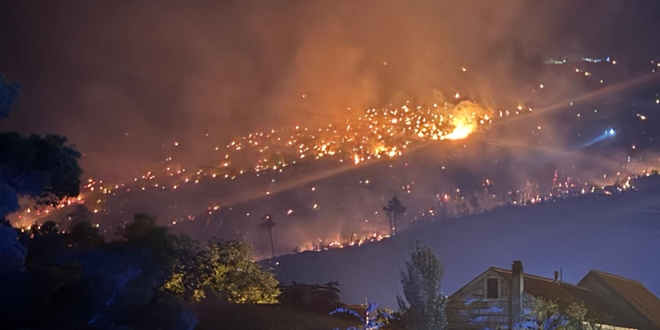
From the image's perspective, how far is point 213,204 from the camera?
95.3m

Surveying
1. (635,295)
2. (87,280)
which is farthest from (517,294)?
(87,280)

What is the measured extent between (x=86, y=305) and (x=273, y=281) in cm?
1684

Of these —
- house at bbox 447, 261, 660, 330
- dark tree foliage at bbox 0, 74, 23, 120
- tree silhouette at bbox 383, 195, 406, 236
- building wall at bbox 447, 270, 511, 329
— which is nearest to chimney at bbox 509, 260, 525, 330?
house at bbox 447, 261, 660, 330

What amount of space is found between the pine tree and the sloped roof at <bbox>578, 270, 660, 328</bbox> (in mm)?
20144

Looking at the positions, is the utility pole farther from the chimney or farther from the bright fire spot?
the chimney

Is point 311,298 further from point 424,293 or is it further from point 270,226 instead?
point 270,226

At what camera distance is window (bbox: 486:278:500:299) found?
40000 millimetres

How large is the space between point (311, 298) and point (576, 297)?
557 inches

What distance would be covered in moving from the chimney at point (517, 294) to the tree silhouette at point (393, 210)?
1929 inches

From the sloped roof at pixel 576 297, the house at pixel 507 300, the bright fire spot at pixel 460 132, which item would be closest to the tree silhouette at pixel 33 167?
the house at pixel 507 300

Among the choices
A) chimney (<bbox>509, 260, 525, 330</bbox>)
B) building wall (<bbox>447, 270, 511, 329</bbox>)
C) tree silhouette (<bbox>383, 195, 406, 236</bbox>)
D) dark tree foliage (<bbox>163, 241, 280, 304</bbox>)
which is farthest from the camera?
tree silhouette (<bbox>383, 195, 406, 236</bbox>)

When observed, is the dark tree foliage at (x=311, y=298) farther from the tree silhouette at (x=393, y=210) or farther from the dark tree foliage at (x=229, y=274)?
the tree silhouette at (x=393, y=210)

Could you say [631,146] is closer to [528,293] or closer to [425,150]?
[425,150]

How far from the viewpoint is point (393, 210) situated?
8944 centimetres
